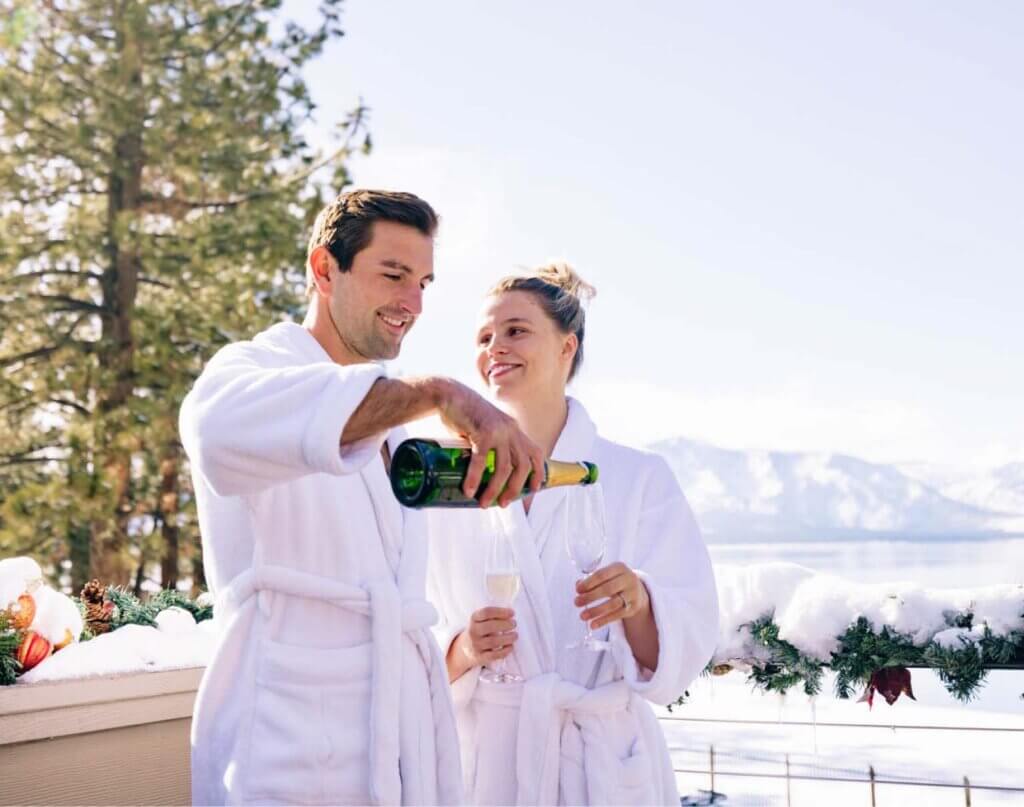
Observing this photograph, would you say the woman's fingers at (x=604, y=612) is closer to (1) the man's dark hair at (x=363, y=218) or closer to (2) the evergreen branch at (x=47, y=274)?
(1) the man's dark hair at (x=363, y=218)

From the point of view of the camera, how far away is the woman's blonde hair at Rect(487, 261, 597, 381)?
2.64 meters

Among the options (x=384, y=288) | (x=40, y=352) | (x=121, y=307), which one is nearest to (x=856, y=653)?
(x=384, y=288)

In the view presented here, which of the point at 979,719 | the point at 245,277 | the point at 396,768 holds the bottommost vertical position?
the point at 979,719

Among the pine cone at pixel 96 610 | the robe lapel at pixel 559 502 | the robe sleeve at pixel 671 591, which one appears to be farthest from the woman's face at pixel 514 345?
the pine cone at pixel 96 610

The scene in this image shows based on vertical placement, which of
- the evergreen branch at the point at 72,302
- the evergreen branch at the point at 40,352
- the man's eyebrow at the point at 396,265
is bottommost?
the man's eyebrow at the point at 396,265

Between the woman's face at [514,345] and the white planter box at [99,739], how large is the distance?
1.10 metres

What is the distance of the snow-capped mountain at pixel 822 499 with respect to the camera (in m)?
133

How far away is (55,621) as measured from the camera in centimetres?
268

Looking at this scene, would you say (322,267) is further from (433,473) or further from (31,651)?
(31,651)

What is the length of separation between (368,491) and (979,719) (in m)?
2.81

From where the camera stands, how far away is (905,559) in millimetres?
90625

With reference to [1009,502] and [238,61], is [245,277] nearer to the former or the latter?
[238,61]

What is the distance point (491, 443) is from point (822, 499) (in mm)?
160066

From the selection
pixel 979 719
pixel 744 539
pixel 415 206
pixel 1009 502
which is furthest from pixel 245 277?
pixel 1009 502
